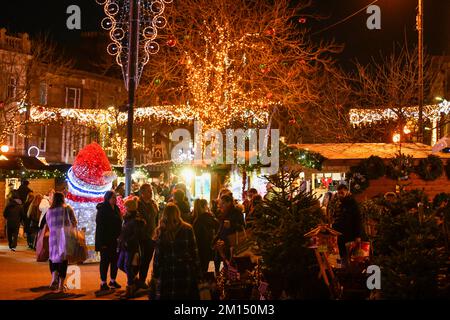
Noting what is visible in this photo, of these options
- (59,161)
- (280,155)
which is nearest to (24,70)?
(59,161)

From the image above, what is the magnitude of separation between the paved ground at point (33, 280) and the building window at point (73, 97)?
29196 millimetres

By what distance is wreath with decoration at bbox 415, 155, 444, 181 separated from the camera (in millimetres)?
17125

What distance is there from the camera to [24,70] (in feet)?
121

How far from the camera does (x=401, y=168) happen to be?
16.6m

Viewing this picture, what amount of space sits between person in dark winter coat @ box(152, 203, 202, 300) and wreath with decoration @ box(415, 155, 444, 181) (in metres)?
10.9

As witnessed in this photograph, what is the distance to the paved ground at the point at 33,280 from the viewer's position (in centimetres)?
1100

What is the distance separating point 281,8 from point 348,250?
524 inches

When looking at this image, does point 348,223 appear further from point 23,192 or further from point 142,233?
point 23,192

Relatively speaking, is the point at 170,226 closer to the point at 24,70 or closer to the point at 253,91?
the point at 253,91

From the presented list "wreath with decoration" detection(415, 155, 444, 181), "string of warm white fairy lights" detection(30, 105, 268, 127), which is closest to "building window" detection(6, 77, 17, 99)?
"string of warm white fairy lights" detection(30, 105, 268, 127)

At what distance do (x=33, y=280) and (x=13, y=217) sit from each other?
6343 millimetres

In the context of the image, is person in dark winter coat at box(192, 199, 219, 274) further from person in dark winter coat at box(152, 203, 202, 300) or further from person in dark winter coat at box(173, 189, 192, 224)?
person in dark winter coat at box(152, 203, 202, 300)

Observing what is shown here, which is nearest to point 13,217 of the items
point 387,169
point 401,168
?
point 387,169

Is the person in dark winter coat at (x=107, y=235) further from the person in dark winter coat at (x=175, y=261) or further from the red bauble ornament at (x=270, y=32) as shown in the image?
the red bauble ornament at (x=270, y=32)
